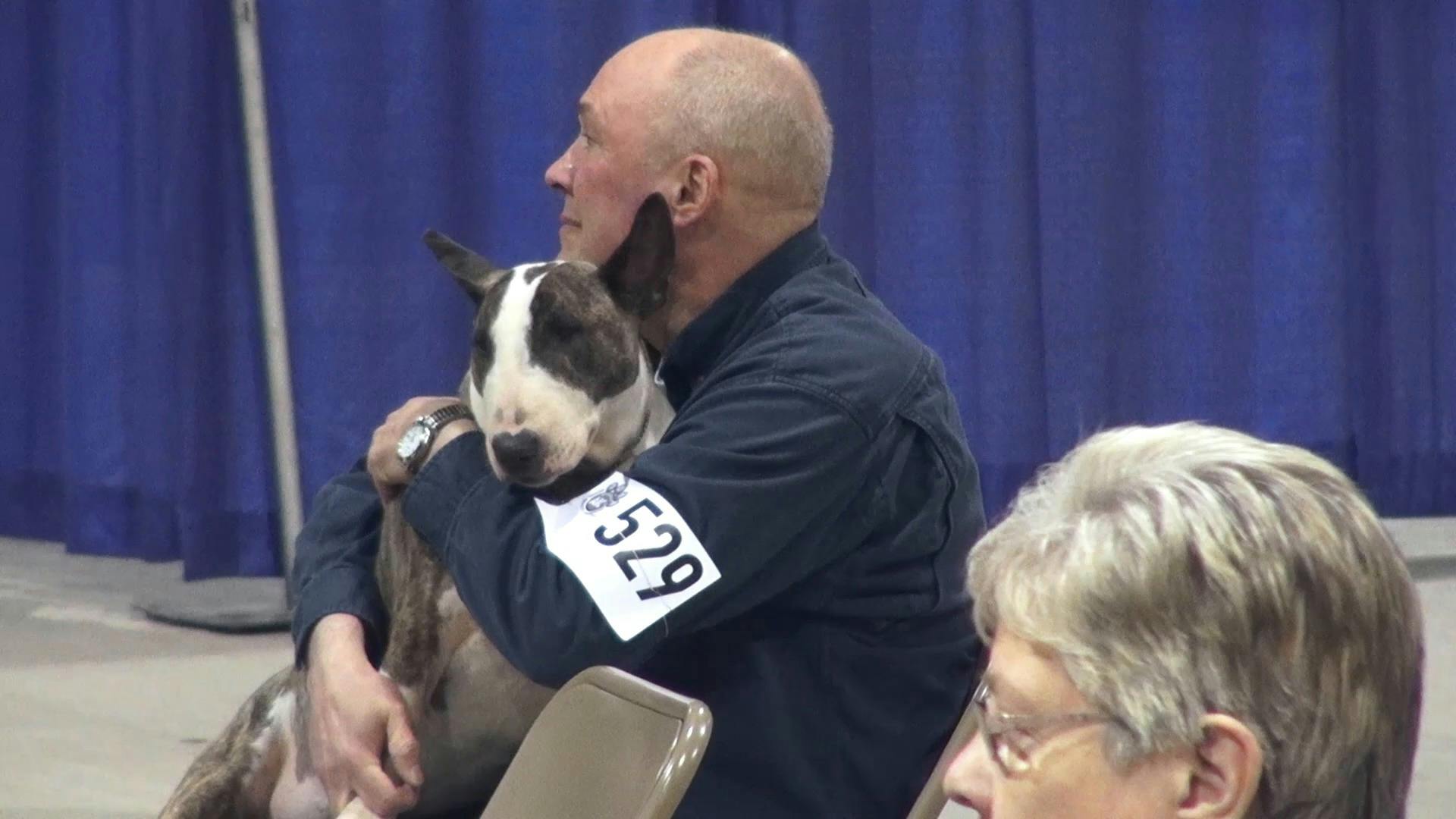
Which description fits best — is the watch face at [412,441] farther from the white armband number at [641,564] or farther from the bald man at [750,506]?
the white armband number at [641,564]

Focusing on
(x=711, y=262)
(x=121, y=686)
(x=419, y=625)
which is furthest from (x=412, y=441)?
(x=121, y=686)

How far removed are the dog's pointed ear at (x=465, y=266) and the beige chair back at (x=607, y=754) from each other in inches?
23.8

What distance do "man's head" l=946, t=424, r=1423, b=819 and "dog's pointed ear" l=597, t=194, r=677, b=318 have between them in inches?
30.5

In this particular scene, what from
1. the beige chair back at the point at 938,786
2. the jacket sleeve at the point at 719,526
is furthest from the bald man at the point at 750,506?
the beige chair back at the point at 938,786

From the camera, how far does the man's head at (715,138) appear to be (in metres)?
1.80

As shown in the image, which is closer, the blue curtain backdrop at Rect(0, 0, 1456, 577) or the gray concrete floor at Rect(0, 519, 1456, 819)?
the gray concrete floor at Rect(0, 519, 1456, 819)

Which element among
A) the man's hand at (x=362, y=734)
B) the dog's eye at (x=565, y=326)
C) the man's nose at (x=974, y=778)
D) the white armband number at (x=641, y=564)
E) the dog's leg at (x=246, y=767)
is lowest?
the dog's leg at (x=246, y=767)

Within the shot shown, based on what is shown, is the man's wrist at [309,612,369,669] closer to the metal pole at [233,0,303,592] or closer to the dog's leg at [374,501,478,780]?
the dog's leg at [374,501,478,780]

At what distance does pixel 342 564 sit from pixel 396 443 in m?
0.20

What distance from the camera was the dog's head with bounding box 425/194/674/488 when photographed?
186cm

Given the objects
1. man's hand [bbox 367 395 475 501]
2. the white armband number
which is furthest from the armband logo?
man's hand [bbox 367 395 475 501]

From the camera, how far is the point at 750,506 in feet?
5.16

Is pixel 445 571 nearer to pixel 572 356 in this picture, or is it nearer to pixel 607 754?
pixel 572 356

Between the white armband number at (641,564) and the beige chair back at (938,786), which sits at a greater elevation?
the white armband number at (641,564)
